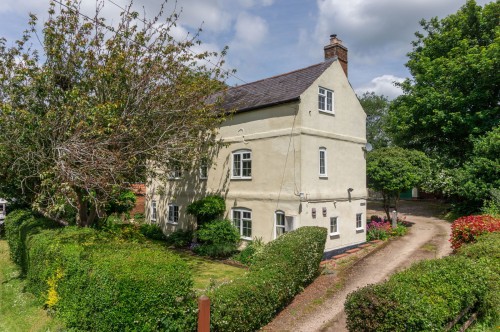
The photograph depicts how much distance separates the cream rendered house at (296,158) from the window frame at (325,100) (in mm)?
57

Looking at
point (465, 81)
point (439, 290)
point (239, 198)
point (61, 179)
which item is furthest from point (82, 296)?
point (465, 81)

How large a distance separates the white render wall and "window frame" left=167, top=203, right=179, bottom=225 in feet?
11.4

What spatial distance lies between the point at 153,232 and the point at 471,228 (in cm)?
1984

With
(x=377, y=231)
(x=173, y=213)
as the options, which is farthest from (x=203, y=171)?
(x=377, y=231)

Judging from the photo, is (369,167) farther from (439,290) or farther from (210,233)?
(439,290)

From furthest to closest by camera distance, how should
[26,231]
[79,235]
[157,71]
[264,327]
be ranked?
[157,71] → [26,231] → [79,235] → [264,327]

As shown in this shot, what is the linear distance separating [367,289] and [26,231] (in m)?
13.1

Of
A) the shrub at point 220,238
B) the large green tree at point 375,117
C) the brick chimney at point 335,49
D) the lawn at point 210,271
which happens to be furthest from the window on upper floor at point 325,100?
the large green tree at point 375,117

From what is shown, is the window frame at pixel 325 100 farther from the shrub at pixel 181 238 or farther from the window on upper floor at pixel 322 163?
the shrub at pixel 181 238

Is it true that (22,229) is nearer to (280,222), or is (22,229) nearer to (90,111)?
(90,111)

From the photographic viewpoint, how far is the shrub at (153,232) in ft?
78.3

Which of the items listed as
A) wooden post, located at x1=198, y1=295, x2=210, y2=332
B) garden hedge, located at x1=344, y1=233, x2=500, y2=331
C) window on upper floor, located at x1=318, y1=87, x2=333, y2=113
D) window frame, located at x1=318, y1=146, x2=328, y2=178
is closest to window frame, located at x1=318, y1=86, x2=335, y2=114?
window on upper floor, located at x1=318, y1=87, x2=333, y2=113

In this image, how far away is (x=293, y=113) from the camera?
16.7 m

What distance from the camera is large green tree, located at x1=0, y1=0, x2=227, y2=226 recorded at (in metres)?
11.1
